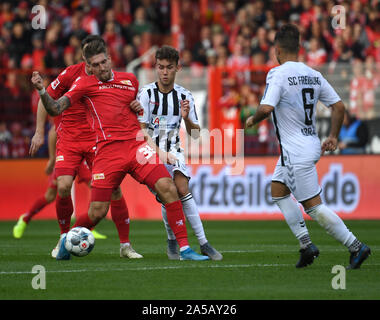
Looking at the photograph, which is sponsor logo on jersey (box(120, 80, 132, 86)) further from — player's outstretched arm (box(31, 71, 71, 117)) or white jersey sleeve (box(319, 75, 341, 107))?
white jersey sleeve (box(319, 75, 341, 107))

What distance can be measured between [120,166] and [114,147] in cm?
20

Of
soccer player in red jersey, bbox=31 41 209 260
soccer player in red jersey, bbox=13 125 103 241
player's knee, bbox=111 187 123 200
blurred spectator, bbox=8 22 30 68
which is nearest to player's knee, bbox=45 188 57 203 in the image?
soccer player in red jersey, bbox=13 125 103 241

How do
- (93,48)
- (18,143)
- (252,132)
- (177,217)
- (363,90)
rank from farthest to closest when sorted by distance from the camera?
(18,143)
(252,132)
(363,90)
(177,217)
(93,48)

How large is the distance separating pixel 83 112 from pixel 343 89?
742 cm

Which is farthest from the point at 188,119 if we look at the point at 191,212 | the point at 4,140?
the point at 4,140

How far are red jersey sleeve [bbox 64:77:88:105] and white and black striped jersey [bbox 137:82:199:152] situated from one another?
62cm

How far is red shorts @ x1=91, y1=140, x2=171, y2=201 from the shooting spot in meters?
8.28

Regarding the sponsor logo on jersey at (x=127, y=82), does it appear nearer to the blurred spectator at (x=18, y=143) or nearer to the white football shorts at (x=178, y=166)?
the white football shorts at (x=178, y=166)

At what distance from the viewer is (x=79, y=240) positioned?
8508 mm

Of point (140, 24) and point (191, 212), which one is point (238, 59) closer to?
point (140, 24)

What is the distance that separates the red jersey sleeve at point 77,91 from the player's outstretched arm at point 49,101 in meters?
0.10

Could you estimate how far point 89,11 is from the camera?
21.2 meters

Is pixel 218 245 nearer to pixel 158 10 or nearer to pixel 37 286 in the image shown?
pixel 37 286

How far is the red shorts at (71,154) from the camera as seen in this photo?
Answer: 9.77 m
